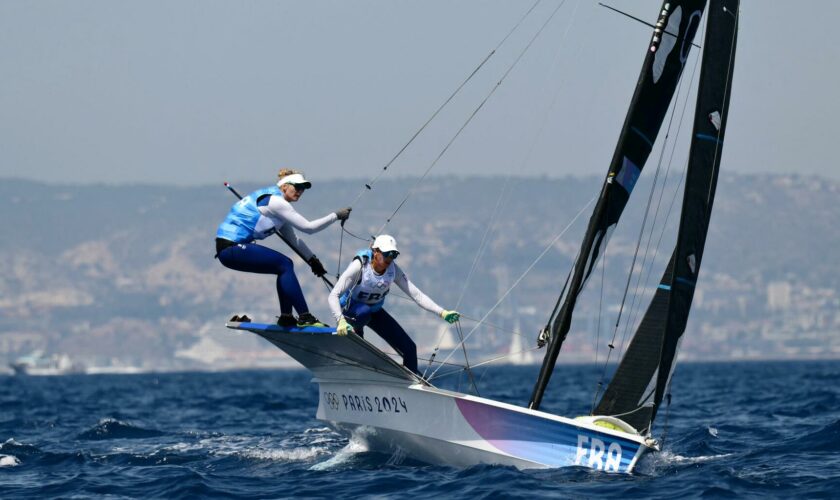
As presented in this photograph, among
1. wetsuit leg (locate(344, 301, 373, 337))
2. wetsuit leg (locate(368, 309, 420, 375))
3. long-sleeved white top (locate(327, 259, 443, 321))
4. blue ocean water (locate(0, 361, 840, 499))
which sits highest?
long-sleeved white top (locate(327, 259, 443, 321))

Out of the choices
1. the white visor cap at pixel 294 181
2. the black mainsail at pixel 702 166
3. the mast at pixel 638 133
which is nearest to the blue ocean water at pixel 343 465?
the black mainsail at pixel 702 166

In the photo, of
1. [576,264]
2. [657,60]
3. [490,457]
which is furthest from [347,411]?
[657,60]

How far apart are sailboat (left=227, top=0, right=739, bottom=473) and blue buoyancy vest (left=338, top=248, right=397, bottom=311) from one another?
64 centimetres

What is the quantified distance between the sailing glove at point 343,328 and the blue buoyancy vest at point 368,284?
786 millimetres

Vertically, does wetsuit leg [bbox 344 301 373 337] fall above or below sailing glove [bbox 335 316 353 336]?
above

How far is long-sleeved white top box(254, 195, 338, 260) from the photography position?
14102 mm

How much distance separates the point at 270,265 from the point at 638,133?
409cm

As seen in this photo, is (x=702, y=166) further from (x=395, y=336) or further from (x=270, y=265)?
(x=270, y=265)

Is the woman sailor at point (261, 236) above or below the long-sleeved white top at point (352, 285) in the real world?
above

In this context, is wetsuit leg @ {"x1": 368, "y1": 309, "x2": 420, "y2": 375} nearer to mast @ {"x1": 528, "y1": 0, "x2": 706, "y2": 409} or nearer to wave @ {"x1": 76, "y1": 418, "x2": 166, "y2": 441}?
mast @ {"x1": 528, "y1": 0, "x2": 706, "y2": 409}

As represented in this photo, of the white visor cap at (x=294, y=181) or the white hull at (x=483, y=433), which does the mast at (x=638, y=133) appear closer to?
the white hull at (x=483, y=433)

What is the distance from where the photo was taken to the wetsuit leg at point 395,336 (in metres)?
15.3

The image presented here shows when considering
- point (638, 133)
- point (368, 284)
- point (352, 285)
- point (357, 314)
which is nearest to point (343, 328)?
point (352, 285)

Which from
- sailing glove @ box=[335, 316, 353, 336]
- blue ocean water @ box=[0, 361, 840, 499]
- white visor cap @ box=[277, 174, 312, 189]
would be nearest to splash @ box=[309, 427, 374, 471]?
blue ocean water @ box=[0, 361, 840, 499]
